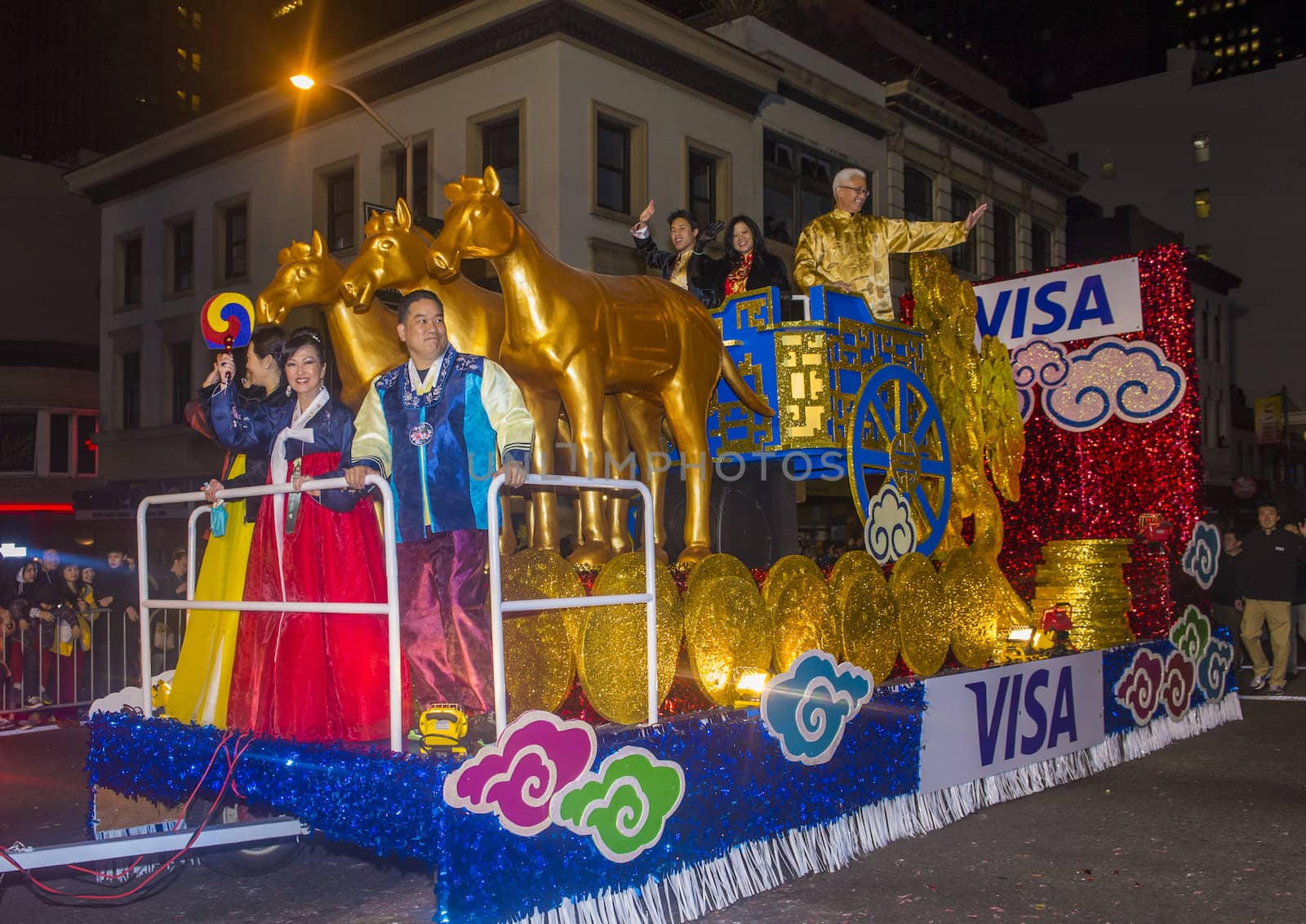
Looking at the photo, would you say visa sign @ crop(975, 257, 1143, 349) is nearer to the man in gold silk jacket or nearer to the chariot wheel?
the chariot wheel

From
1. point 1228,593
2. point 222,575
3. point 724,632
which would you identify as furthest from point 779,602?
point 1228,593

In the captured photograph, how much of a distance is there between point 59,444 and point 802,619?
27.1 meters

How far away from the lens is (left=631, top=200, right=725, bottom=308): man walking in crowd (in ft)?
23.9

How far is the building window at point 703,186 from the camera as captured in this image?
19.8 meters

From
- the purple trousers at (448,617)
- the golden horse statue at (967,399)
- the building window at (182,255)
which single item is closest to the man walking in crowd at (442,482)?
the purple trousers at (448,617)

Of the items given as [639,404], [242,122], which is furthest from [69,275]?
[639,404]

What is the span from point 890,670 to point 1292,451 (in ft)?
126

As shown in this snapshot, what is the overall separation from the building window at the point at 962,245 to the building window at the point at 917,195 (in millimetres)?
832

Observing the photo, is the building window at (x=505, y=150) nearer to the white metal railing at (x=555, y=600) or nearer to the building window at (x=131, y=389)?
the building window at (x=131, y=389)

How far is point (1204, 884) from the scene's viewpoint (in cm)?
508

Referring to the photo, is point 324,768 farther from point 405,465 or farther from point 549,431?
point 549,431

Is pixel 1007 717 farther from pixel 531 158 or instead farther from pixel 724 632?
pixel 531 158

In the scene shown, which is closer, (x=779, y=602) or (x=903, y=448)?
(x=779, y=602)

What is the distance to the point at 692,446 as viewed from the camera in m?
6.45
